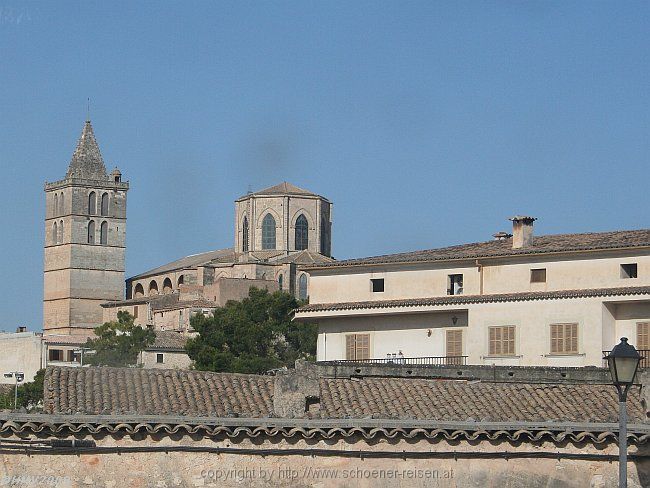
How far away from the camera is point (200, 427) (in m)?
22.7

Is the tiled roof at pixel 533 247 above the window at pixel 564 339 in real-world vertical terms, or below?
above

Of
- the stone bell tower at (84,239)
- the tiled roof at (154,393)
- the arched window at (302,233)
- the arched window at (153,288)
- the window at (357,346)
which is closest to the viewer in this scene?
the tiled roof at (154,393)

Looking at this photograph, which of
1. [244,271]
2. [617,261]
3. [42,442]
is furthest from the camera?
[244,271]

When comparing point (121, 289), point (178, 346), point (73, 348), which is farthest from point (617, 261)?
point (121, 289)

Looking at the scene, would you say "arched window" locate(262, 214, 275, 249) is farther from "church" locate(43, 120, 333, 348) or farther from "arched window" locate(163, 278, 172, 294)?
"arched window" locate(163, 278, 172, 294)

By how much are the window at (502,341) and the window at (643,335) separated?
3.29 meters

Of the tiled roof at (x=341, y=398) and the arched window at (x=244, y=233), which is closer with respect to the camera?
the tiled roof at (x=341, y=398)

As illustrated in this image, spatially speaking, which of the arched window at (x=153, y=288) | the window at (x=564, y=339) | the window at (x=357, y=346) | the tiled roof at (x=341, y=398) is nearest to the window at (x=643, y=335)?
the window at (x=564, y=339)

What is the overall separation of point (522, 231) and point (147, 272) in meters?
111

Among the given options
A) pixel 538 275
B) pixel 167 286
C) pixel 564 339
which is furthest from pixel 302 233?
pixel 564 339

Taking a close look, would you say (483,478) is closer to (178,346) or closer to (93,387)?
(93,387)

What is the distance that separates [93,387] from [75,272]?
13082cm

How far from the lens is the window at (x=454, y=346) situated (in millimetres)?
42531

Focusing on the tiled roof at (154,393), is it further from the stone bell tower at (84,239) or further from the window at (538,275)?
the stone bell tower at (84,239)
